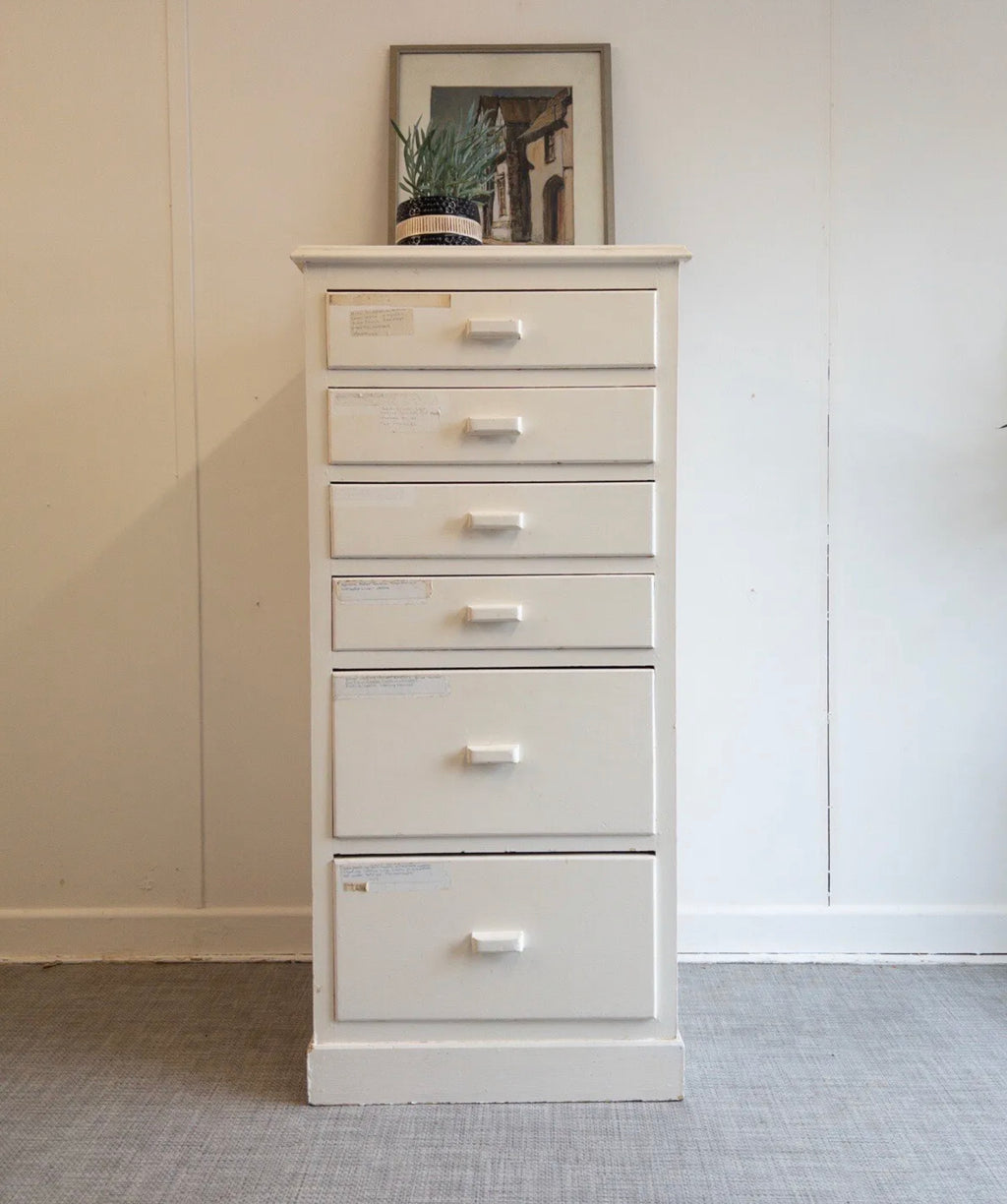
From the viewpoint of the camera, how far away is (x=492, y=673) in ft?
5.23

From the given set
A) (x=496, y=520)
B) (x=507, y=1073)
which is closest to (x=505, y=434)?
(x=496, y=520)

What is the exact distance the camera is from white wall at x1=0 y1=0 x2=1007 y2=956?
2045mm

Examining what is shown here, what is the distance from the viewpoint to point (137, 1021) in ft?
6.18

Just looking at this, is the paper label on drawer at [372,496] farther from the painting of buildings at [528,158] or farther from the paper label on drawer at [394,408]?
the painting of buildings at [528,158]

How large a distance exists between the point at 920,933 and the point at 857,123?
5.71ft

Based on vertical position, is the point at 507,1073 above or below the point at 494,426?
below

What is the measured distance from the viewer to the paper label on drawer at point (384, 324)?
155 cm

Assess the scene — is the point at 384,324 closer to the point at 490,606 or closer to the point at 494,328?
the point at 494,328

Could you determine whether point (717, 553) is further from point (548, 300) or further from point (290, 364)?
point (290, 364)

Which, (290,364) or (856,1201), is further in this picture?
(290,364)

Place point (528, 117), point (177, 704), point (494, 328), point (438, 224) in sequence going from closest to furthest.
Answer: point (494, 328) < point (438, 224) < point (528, 117) < point (177, 704)

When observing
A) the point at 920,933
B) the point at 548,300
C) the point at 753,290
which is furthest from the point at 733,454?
the point at 920,933

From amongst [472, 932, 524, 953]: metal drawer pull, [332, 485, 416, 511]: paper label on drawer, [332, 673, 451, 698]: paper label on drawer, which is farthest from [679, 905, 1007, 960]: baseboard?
[332, 485, 416, 511]: paper label on drawer

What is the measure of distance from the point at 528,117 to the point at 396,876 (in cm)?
154
